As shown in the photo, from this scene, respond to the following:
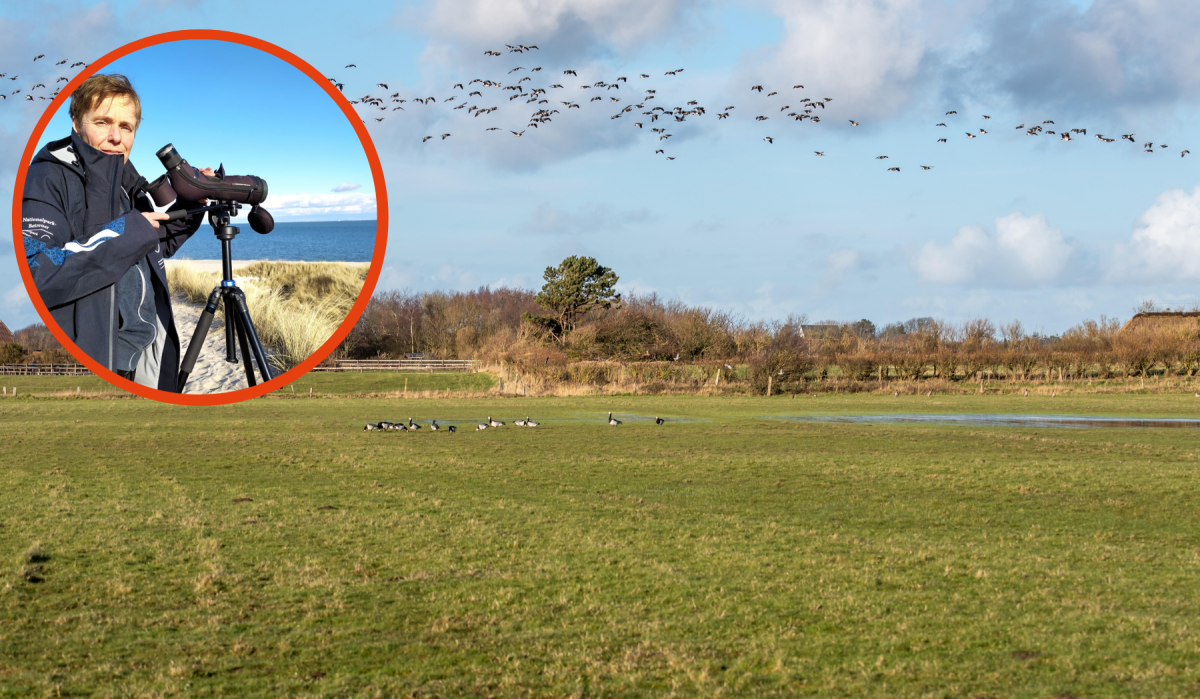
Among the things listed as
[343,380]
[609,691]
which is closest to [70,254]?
[609,691]

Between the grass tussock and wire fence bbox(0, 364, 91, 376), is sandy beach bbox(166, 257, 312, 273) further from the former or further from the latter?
wire fence bbox(0, 364, 91, 376)

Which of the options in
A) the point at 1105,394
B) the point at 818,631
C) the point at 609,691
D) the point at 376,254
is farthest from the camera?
the point at 1105,394

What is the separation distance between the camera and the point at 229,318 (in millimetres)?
2295

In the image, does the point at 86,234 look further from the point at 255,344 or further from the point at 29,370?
the point at 29,370

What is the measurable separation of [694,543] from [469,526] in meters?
3.34

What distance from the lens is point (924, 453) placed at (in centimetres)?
2431

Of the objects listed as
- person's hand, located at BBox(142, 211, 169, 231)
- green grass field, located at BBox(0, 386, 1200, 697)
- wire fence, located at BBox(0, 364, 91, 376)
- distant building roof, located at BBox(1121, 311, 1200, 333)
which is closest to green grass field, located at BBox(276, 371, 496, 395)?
wire fence, located at BBox(0, 364, 91, 376)

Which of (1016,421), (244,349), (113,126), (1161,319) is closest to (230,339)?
(244,349)

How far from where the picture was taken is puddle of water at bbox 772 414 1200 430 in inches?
1335

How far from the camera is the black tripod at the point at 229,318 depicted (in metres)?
2.21

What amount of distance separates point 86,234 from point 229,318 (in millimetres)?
371

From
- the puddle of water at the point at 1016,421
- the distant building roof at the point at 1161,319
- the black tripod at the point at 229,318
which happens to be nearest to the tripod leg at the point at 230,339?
the black tripod at the point at 229,318

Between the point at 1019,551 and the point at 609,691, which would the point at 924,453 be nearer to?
the point at 1019,551

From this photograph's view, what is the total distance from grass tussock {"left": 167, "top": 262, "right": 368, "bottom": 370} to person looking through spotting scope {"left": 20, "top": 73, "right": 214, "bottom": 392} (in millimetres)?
91
